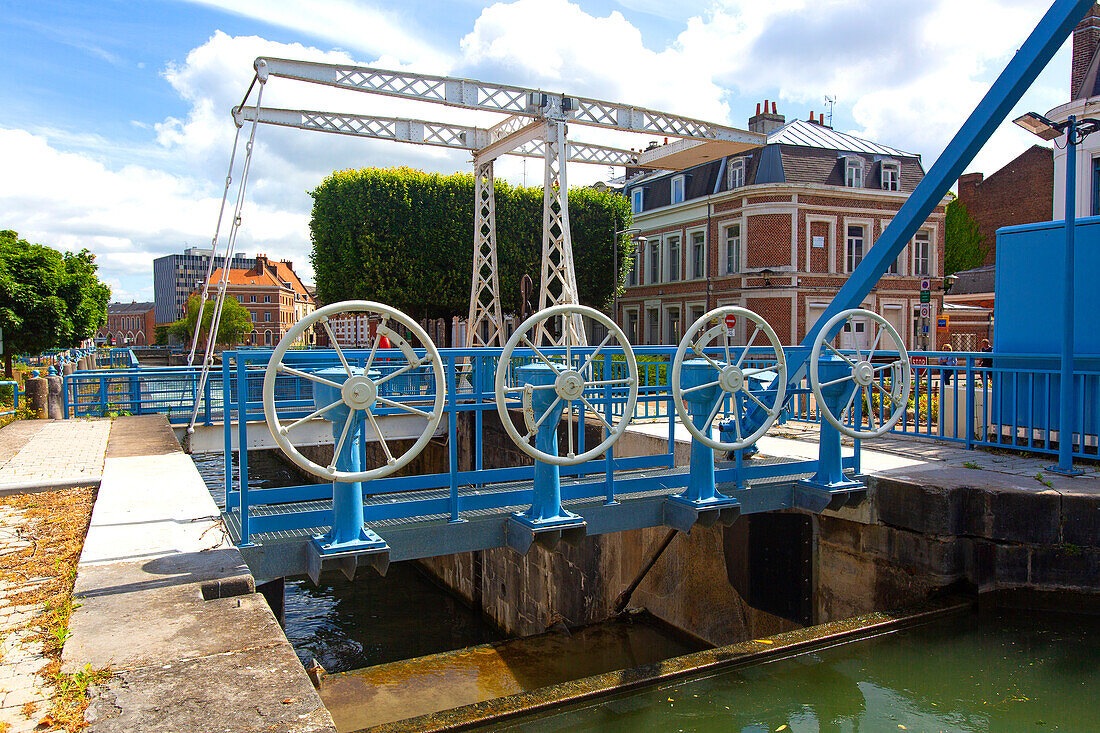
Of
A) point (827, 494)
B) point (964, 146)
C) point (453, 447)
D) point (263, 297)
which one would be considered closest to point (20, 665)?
point (453, 447)

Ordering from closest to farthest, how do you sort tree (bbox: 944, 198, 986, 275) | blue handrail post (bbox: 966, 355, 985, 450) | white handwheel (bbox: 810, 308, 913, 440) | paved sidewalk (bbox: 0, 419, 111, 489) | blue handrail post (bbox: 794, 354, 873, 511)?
white handwheel (bbox: 810, 308, 913, 440) < blue handrail post (bbox: 794, 354, 873, 511) < paved sidewalk (bbox: 0, 419, 111, 489) < blue handrail post (bbox: 966, 355, 985, 450) < tree (bbox: 944, 198, 986, 275)

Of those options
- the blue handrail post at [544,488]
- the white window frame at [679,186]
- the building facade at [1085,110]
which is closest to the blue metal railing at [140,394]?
the blue handrail post at [544,488]

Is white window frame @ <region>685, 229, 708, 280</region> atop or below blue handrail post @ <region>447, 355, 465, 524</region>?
atop

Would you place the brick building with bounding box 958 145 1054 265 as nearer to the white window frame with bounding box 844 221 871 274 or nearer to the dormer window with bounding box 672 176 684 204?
the white window frame with bounding box 844 221 871 274

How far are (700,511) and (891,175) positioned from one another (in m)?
31.4

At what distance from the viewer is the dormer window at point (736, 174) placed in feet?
105

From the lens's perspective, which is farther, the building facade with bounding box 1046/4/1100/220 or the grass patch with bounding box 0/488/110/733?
the building facade with bounding box 1046/4/1100/220

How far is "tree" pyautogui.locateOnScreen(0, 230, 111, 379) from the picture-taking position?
64.0ft

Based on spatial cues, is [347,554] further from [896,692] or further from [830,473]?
[830,473]

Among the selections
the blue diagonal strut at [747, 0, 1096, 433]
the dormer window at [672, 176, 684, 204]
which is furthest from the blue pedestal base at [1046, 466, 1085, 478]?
the dormer window at [672, 176, 684, 204]

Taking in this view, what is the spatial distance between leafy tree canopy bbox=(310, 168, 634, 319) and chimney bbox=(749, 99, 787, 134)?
515 inches

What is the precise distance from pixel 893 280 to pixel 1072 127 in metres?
26.4

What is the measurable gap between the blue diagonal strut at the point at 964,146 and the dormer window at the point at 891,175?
27.6 meters

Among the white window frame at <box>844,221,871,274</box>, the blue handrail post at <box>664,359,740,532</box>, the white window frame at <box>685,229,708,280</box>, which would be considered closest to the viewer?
the blue handrail post at <box>664,359,740,532</box>
